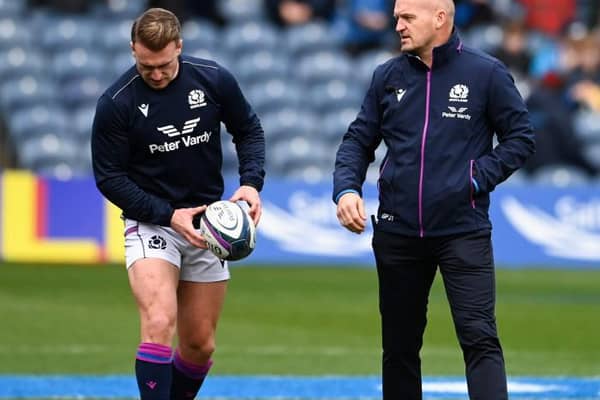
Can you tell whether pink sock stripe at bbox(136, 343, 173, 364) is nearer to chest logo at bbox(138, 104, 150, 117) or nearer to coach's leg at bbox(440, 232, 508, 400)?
chest logo at bbox(138, 104, 150, 117)

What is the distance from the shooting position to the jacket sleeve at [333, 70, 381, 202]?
7437mm

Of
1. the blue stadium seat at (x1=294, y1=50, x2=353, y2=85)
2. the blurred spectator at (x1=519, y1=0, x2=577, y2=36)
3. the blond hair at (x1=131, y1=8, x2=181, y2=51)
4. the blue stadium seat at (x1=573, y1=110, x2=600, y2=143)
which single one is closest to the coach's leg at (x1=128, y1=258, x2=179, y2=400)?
the blond hair at (x1=131, y1=8, x2=181, y2=51)

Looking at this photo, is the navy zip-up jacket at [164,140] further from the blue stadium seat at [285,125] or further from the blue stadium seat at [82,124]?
the blue stadium seat at [285,125]

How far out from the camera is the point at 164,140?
767 centimetres

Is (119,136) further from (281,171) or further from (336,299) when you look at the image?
(281,171)

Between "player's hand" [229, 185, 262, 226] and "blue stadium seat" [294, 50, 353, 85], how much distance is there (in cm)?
1562

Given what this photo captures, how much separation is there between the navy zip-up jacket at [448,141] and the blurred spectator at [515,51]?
51.3ft

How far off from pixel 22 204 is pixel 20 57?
12.1 ft

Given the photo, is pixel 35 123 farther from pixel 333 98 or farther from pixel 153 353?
pixel 153 353

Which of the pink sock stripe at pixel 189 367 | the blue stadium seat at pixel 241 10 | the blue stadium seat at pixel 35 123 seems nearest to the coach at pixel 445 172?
the pink sock stripe at pixel 189 367

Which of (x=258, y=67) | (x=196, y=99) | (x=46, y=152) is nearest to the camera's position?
(x=196, y=99)

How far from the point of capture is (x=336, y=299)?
1606cm

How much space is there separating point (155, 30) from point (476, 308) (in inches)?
83.8

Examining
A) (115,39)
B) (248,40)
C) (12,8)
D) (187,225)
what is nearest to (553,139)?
(248,40)
